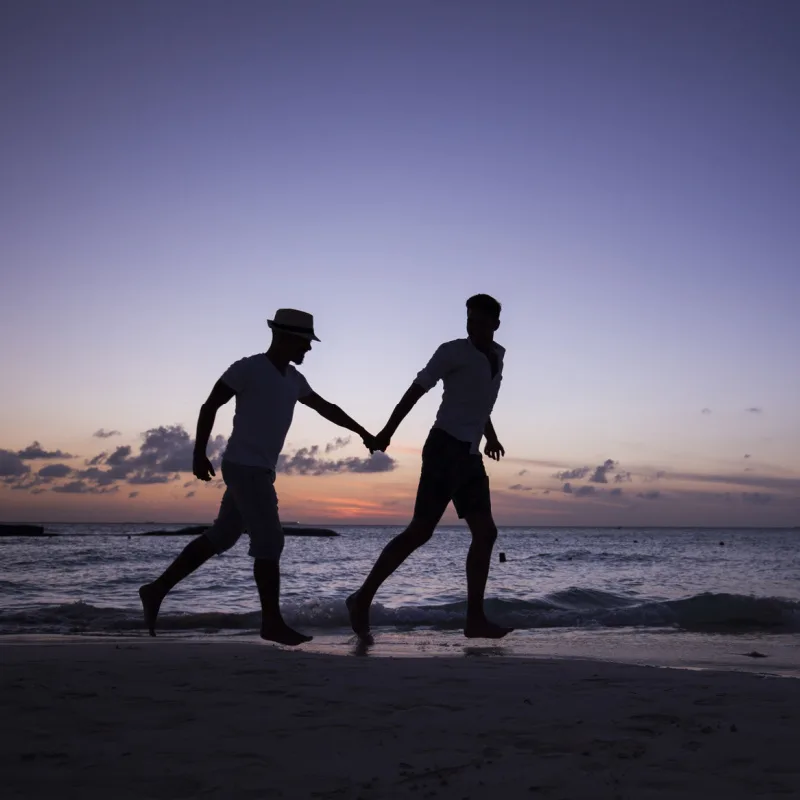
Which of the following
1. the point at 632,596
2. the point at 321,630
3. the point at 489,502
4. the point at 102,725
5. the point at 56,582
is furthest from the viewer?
the point at 56,582

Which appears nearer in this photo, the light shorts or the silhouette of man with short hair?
the light shorts

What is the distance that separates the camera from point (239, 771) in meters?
2.12

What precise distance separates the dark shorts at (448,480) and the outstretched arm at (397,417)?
11.4 inches

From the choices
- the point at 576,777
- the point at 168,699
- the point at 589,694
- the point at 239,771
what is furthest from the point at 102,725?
the point at 589,694

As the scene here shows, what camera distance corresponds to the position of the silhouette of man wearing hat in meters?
4.89

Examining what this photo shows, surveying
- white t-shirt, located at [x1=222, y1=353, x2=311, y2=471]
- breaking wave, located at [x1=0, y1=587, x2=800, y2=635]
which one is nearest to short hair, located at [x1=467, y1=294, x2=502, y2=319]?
white t-shirt, located at [x1=222, y1=353, x2=311, y2=471]

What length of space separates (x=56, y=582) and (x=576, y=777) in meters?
12.5

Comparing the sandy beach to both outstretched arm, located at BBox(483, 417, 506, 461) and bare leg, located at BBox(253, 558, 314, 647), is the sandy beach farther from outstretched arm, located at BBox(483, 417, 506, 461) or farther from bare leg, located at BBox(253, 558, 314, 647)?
A: outstretched arm, located at BBox(483, 417, 506, 461)

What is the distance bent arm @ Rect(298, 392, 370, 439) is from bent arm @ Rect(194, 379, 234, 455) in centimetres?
64

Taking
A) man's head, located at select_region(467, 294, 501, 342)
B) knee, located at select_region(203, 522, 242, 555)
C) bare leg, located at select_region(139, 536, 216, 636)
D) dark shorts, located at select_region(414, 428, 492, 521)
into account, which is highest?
man's head, located at select_region(467, 294, 501, 342)

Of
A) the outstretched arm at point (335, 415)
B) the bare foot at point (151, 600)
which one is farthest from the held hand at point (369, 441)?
the bare foot at point (151, 600)

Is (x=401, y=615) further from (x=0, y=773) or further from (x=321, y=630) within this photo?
(x=0, y=773)

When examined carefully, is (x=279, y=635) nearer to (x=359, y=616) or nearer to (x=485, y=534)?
(x=359, y=616)

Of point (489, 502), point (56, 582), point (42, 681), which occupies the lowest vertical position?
point (56, 582)
